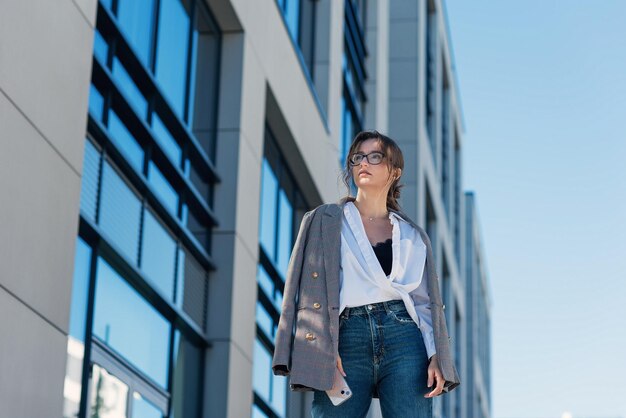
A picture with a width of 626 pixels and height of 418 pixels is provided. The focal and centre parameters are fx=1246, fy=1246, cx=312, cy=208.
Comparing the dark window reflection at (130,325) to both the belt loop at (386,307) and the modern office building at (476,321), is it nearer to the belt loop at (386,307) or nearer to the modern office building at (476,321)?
the belt loop at (386,307)

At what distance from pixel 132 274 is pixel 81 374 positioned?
1.53 metres

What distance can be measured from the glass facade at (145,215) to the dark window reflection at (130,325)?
0.04 feet

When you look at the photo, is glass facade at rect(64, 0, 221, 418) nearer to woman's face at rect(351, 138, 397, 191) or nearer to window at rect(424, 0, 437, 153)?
woman's face at rect(351, 138, 397, 191)

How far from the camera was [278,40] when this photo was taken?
16.3 meters

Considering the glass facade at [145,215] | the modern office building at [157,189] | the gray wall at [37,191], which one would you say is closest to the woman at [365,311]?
the modern office building at [157,189]

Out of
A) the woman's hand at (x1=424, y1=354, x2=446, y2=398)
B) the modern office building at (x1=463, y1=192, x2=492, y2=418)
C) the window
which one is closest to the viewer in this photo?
the woman's hand at (x1=424, y1=354, x2=446, y2=398)

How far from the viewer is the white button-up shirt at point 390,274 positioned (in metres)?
5.57

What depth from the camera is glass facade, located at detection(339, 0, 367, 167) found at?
74.8ft

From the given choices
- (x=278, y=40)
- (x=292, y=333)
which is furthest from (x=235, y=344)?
(x=292, y=333)

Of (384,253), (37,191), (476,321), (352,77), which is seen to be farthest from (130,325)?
(476,321)

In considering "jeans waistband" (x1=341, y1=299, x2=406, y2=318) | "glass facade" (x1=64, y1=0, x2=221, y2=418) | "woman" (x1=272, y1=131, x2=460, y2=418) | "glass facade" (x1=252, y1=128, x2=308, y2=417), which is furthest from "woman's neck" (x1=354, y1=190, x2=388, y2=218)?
"glass facade" (x1=252, y1=128, x2=308, y2=417)

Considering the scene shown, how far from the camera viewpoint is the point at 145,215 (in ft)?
36.9

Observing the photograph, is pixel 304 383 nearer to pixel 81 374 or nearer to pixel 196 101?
pixel 81 374

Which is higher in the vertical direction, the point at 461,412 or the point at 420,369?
the point at 461,412
